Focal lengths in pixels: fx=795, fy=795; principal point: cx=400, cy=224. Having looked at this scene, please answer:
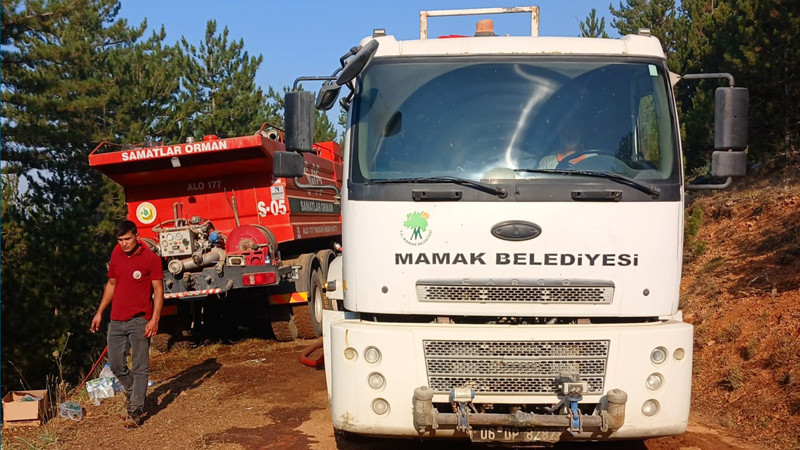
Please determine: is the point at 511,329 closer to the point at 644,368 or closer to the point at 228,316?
the point at 644,368

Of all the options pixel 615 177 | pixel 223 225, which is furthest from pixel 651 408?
pixel 223 225

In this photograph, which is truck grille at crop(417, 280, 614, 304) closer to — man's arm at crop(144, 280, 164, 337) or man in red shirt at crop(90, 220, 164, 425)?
man's arm at crop(144, 280, 164, 337)

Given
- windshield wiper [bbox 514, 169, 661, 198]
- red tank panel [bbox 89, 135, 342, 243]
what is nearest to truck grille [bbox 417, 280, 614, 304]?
windshield wiper [bbox 514, 169, 661, 198]

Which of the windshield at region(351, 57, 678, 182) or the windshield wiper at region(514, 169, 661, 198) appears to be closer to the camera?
the windshield wiper at region(514, 169, 661, 198)

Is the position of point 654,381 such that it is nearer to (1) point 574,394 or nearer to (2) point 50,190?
(1) point 574,394

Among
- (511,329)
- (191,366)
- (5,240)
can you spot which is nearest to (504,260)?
(511,329)

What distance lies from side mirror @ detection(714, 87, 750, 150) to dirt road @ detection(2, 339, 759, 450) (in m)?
2.27

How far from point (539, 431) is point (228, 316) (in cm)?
794

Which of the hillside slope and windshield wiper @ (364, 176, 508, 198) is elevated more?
windshield wiper @ (364, 176, 508, 198)

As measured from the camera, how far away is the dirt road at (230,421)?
6.00 meters

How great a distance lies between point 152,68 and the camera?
27.5 metres

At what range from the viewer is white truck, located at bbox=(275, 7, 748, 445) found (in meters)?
4.68

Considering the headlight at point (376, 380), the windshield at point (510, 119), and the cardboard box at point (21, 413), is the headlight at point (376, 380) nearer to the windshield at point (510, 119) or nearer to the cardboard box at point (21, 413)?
the windshield at point (510, 119)

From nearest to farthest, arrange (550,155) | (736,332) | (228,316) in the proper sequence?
(550,155) < (736,332) < (228,316)
